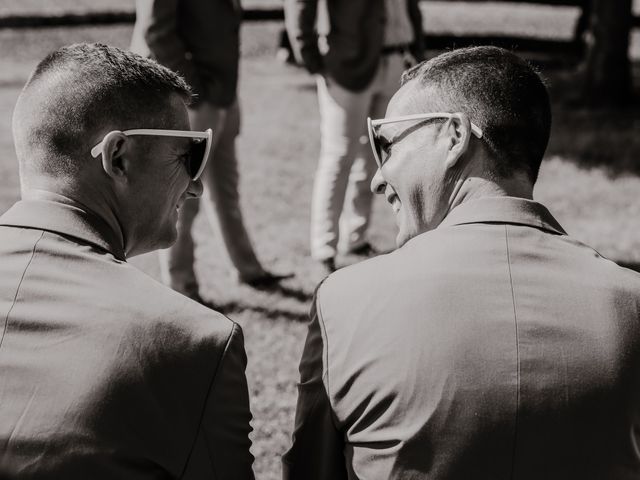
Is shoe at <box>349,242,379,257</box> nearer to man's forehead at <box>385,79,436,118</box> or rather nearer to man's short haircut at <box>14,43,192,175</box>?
man's forehead at <box>385,79,436,118</box>

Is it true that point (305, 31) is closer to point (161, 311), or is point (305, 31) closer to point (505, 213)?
point (505, 213)

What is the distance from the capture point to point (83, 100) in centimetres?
224

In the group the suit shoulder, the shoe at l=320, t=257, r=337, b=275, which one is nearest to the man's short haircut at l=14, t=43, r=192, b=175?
the suit shoulder

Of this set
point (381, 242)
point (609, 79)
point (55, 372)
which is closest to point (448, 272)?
point (55, 372)

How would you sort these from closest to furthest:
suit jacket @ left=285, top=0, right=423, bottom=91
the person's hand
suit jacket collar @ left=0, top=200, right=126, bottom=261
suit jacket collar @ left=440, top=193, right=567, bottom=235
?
suit jacket collar @ left=0, top=200, right=126, bottom=261 < suit jacket collar @ left=440, top=193, right=567, bottom=235 < the person's hand < suit jacket @ left=285, top=0, right=423, bottom=91

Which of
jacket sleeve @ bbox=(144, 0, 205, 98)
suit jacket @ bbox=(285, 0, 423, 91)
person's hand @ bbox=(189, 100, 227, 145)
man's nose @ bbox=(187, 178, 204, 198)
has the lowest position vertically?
person's hand @ bbox=(189, 100, 227, 145)

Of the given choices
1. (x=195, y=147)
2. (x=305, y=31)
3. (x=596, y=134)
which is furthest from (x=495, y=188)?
(x=596, y=134)

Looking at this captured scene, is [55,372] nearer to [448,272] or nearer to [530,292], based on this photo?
[448,272]

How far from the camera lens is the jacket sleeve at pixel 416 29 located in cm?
636

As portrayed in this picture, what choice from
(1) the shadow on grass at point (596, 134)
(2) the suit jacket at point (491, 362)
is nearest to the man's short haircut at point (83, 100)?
(2) the suit jacket at point (491, 362)

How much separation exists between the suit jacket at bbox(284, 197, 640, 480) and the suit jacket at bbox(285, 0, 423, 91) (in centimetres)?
389

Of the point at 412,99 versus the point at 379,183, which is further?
the point at 379,183

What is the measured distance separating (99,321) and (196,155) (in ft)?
2.69

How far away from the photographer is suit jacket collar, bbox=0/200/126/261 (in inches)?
80.1
